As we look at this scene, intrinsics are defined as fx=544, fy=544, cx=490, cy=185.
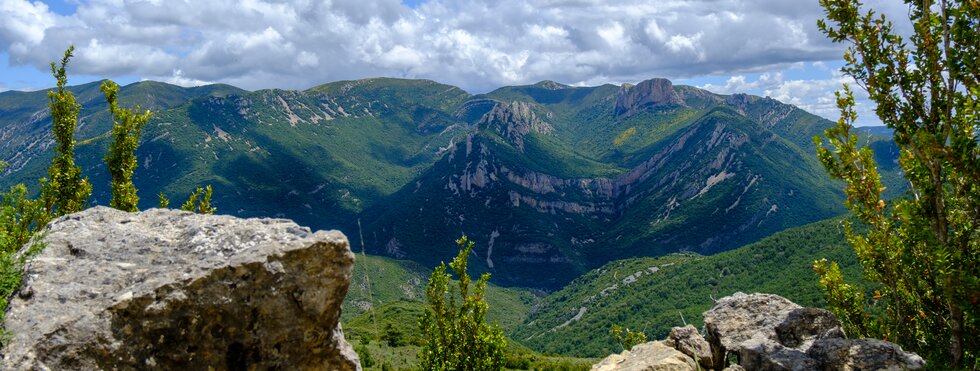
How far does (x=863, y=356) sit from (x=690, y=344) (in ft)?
15.1

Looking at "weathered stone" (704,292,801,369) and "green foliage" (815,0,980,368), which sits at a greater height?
"green foliage" (815,0,980,368)

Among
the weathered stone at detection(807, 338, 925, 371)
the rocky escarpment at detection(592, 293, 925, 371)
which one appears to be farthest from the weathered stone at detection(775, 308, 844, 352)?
the weathered stone at detection(807, 338, 925, 371)

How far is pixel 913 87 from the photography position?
1328 centimetres

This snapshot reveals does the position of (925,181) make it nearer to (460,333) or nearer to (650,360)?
(650,360)

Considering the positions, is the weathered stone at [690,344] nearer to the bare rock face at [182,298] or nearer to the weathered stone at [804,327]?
the weathered stone at [804,327]

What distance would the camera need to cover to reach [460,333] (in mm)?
17484

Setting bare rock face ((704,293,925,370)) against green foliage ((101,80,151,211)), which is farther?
green foliage ((101,80,151,211))

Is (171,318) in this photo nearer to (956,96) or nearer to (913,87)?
(956,96)

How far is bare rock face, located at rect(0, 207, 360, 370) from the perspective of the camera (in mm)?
7746

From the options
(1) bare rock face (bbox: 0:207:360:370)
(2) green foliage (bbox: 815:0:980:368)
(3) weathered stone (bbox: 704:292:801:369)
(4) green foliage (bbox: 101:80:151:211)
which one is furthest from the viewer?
(4) green foliage (bbox: 101:80:151:211)

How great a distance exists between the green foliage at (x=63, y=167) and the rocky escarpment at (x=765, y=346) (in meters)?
17.3

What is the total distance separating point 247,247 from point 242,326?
128 cm

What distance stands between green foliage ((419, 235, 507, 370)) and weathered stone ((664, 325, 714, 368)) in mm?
5356

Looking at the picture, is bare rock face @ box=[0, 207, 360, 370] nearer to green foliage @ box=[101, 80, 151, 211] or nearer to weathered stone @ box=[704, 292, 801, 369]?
green foliage @ box=[101, 80, 151, 211]
